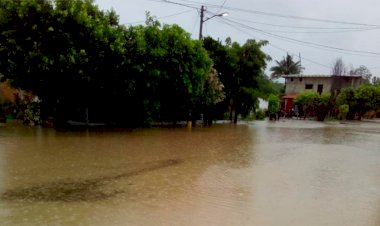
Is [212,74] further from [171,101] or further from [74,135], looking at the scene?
[74,135]

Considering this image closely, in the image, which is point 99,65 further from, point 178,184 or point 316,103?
point 316,103

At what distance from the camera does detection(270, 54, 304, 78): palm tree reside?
59.0 metres

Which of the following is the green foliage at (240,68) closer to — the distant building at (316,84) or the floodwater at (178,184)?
the floodwater at (178,184)

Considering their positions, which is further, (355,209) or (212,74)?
(212,74)

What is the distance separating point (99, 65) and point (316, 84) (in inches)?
1510

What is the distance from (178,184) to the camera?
8484mm

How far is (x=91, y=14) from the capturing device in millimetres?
17625

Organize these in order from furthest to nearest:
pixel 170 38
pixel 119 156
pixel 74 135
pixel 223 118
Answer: pixel 223 118 < pixel 170 38 < pixel 74 135 < pixel 119 156

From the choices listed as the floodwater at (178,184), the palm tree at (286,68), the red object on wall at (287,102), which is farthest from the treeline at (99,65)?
the palm tree at (286,68)

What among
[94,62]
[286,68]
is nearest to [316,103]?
[286,68]

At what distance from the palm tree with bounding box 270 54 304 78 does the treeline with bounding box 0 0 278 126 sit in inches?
1436

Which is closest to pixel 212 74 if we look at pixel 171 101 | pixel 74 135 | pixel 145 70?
pixel 171 101

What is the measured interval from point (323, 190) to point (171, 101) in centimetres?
1450

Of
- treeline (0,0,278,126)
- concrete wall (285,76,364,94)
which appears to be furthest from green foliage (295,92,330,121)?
treeline (0,0,278,126)
